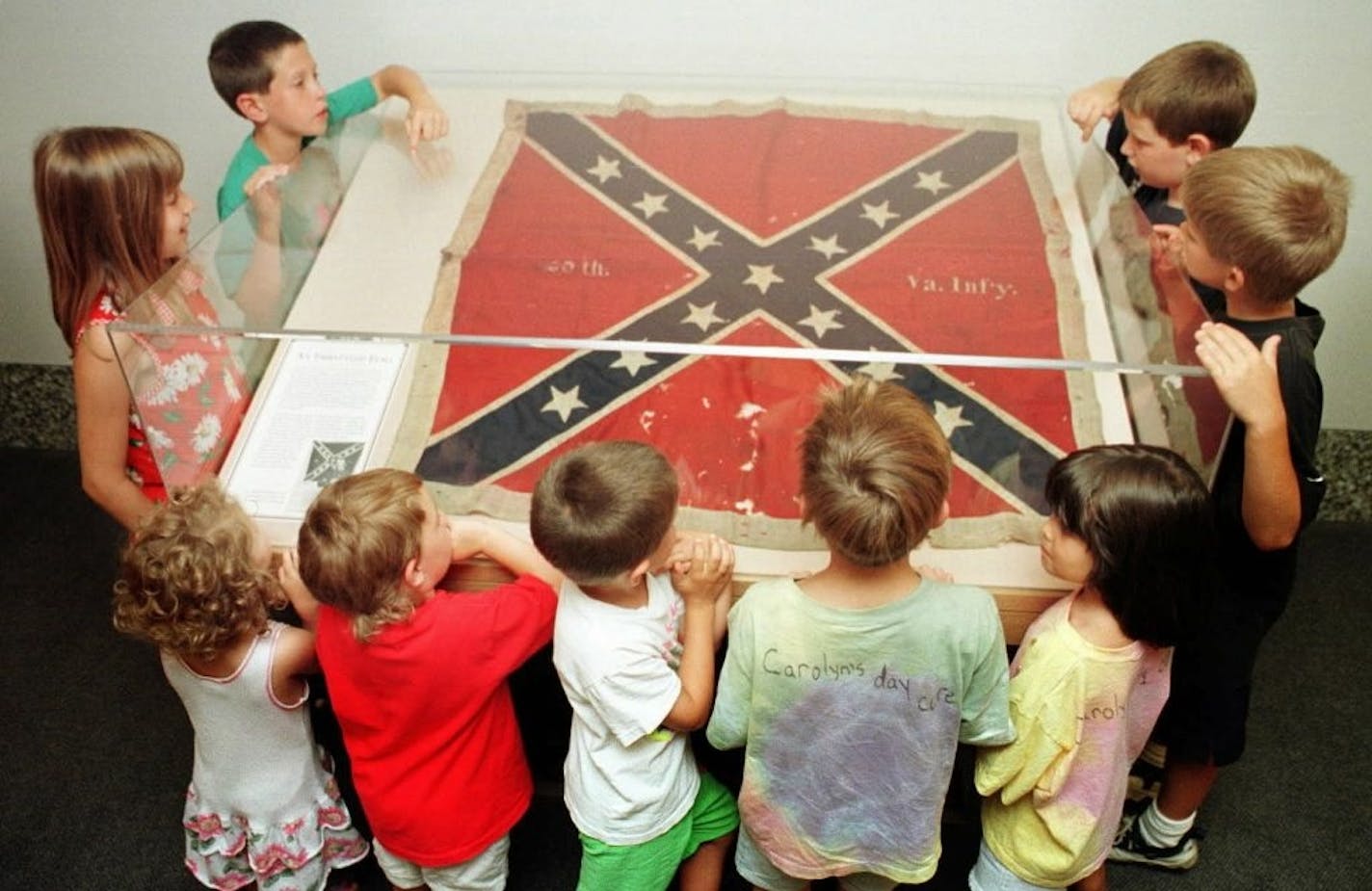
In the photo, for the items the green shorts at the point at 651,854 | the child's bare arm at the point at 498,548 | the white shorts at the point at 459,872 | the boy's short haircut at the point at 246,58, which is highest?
the boy's short haircut at the point at 246,58

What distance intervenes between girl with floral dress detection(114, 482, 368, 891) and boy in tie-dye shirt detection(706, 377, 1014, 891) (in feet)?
2.47

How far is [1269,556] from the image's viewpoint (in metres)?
1.96

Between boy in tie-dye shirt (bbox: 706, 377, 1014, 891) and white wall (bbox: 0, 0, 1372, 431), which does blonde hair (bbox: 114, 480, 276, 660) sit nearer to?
boy in tie-dye shirt (bbox: 706, 377, 1014, 891)

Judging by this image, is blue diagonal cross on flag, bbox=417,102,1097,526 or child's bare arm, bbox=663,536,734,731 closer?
child's bare arm, bbox=663,536,734,731

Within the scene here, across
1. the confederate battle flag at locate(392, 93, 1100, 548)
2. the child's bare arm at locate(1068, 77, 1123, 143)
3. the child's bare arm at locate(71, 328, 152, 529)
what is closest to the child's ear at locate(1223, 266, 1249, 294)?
the confederate battle flag at locate(392, 93, 1100, 548)

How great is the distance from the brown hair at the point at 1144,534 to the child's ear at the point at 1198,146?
2.90 ft

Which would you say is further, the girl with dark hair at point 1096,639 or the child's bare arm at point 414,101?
the child's bare arm at point 414,101

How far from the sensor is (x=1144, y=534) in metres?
1.75

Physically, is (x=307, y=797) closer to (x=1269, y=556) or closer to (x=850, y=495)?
(x=850, y=495)

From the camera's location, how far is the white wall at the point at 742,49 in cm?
289

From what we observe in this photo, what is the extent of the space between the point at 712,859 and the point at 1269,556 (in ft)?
3.62

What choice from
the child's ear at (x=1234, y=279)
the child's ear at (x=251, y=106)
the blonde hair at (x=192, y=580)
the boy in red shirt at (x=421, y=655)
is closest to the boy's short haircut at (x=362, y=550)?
the boy in red shirt at (x=421, y=655)

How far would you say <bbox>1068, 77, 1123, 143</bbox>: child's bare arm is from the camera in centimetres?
269

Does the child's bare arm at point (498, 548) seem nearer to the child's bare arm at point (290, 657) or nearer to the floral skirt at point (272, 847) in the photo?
the child's bare arm at point (290, 657)
